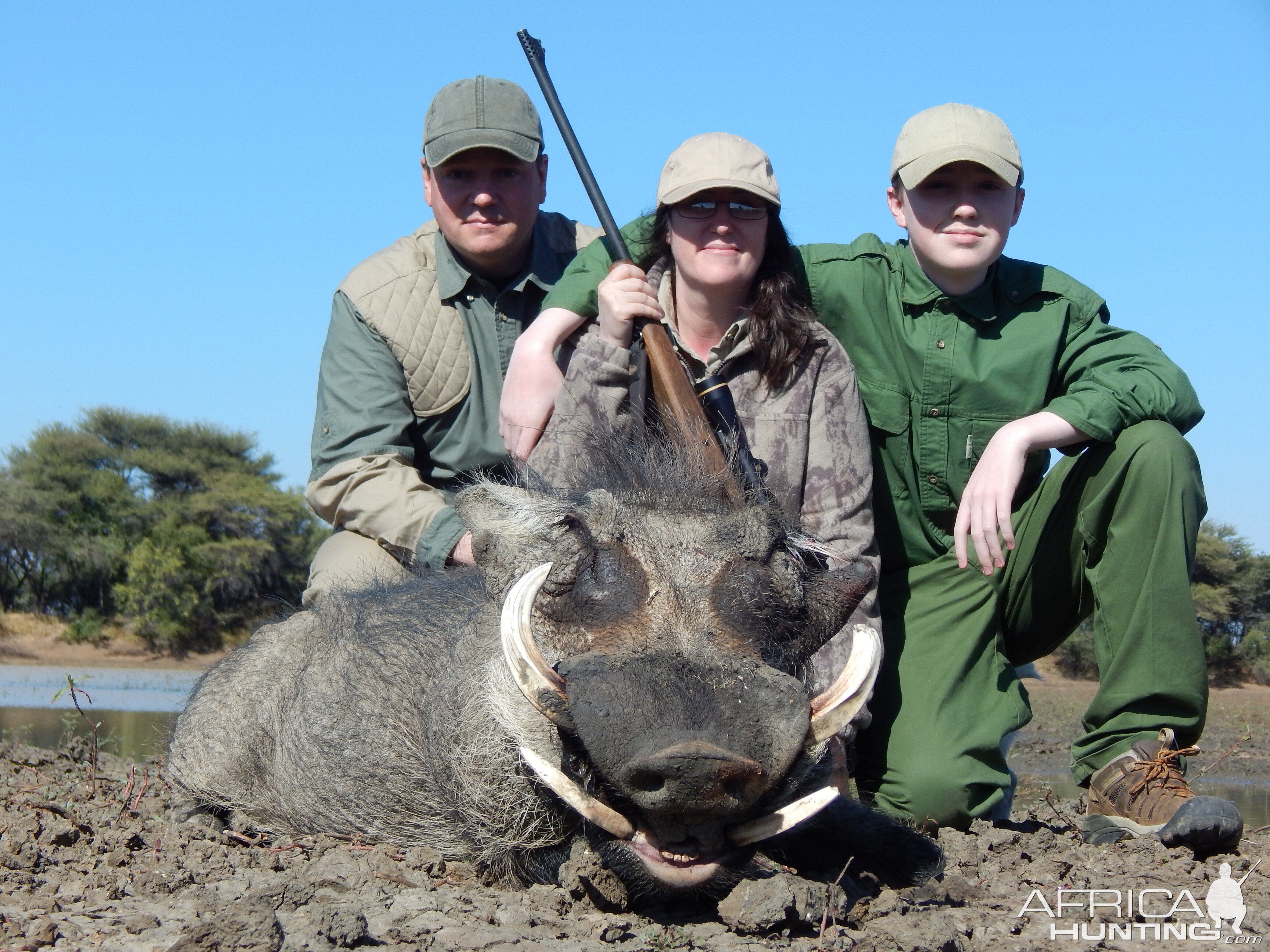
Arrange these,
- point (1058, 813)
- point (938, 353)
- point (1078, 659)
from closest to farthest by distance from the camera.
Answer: point (1058, 813), point (938, 353), point (1078, 659)

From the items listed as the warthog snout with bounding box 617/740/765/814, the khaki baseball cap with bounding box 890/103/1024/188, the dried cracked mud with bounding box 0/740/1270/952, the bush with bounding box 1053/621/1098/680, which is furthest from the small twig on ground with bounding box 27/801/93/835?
the bush with bounding box 1053/621/1098/680

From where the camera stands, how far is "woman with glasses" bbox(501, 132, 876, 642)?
385 cm

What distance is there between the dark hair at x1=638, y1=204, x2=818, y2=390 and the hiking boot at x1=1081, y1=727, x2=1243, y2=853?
150 cm

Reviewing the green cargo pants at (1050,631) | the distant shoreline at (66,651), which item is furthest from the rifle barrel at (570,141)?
the distant shoreline at (66,651)

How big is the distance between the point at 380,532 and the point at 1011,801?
2338mm

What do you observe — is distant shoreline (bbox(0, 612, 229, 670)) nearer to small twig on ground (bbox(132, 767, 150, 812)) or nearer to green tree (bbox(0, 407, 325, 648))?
green tree (bbox(0, 407, 325, 648))

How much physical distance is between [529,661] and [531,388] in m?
1.54

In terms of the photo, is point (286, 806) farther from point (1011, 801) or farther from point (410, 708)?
point (1011, 801)

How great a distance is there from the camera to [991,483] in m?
3.68

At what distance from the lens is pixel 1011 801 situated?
4.33 meters

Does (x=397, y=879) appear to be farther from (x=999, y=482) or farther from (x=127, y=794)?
(x=999, y=482)

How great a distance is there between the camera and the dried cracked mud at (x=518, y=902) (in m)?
2.48

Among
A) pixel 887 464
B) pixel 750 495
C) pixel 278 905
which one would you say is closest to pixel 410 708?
pixel 278 905

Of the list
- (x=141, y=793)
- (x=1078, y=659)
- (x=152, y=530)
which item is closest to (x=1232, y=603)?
(x=1078, y=659)
